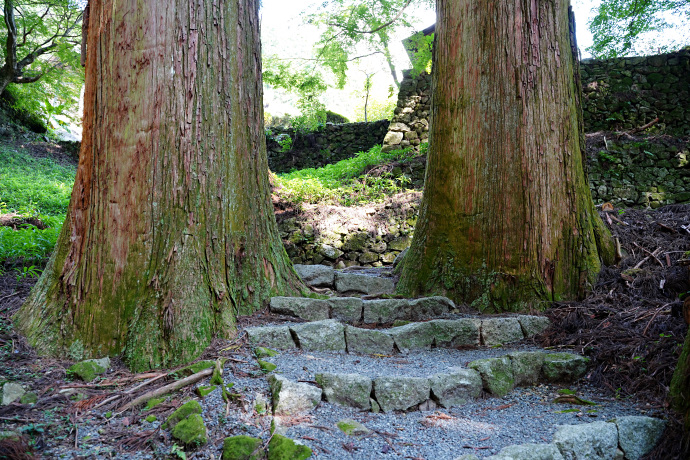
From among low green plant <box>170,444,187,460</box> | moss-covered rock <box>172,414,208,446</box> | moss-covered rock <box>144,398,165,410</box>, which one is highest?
moss-covered rock <box>144,398,165,410</box>

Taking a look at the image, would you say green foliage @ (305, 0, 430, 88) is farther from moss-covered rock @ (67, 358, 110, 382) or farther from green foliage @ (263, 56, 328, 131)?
moss-covered rock @ (67, 358, 110, 382)

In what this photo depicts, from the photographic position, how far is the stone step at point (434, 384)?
2.20 metres

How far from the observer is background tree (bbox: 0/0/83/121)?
11791 mm

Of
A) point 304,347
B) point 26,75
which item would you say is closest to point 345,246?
point 304,347

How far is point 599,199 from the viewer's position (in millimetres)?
9109

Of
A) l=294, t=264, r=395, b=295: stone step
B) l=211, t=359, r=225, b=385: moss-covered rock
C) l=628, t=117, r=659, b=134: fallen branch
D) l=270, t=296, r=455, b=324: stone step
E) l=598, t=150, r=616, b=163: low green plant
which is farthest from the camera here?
l=628, t=117, r=659, b=134: fallen branch

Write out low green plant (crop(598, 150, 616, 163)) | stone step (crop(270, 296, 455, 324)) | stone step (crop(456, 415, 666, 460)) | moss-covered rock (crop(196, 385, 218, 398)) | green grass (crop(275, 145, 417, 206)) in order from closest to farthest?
stone step (crop(456, 415, 666, 460)), moss-covered rock (crop(196, 385, 218, 398)), stone step (crop(270, 296, 455, 324)), green grass (crop(275, 145, 417, 206)), low green plant (crop(598, 150, 616, 163))

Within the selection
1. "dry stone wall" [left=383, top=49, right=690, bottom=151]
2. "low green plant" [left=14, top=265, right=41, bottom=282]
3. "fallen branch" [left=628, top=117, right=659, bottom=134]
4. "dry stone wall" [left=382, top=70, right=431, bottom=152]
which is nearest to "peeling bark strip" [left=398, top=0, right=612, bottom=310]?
"low green plant" [left=14, top=265, right=41, bottom=282]

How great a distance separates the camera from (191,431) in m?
1.83

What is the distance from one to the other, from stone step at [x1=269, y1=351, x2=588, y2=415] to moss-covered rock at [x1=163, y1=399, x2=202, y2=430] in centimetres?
37

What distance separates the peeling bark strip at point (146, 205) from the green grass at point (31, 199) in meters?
1.60

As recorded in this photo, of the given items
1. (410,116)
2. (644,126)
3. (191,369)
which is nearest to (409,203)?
(410,116)

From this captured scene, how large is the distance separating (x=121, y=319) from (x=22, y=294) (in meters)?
1.44

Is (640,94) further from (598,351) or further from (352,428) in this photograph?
(352,428)
